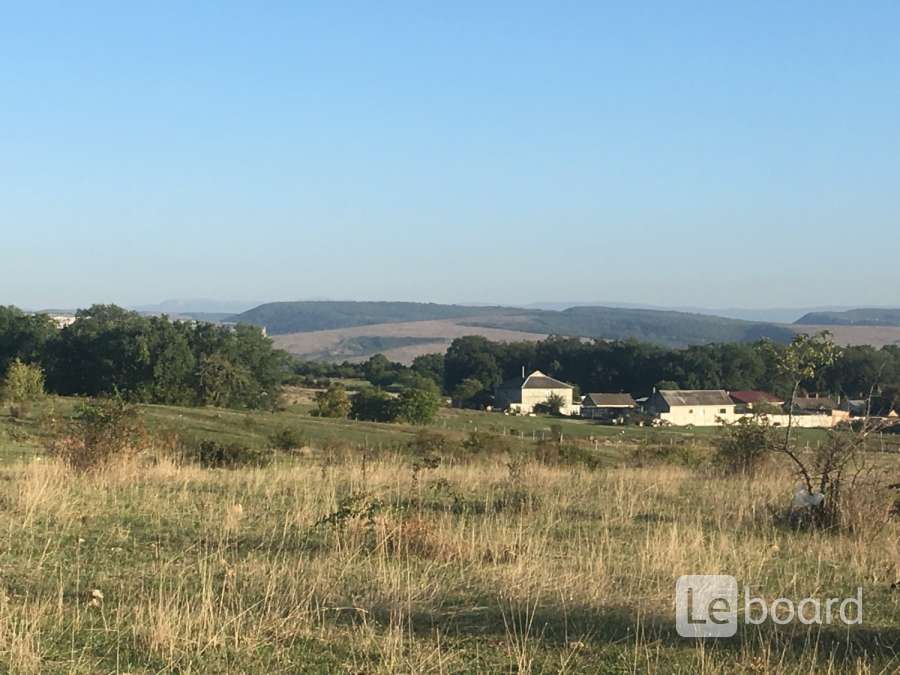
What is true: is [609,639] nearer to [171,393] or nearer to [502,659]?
[502,659]

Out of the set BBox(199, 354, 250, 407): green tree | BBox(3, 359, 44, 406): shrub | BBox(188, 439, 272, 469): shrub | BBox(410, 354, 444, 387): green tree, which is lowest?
BBox(410, 354, 444, 387): green tree

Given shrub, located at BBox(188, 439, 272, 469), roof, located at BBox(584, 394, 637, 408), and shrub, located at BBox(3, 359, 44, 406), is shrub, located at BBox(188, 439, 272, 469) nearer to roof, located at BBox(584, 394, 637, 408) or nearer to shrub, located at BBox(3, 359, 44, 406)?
shrub, located at BBox(3, 359, 44, 406)

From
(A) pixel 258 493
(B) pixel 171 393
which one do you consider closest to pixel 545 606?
(A) pixel 258 493

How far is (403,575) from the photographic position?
7070 millimetres

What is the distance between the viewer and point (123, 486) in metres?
12.0

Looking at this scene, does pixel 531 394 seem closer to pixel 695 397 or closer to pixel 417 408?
pixel 695 397

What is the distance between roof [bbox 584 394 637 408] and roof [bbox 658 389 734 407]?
4.87 m

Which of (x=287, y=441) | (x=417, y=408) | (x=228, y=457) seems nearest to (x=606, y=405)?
(x=417, y=408)

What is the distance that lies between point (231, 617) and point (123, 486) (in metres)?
7.01

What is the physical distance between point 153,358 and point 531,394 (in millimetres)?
51786

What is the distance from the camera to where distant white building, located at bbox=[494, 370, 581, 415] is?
109 meters

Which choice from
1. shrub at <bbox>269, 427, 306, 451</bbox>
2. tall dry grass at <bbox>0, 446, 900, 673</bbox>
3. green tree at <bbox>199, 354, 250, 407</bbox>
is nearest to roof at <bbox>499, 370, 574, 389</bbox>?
green tree at <bbox>199, 354, 250, 407</bbox>

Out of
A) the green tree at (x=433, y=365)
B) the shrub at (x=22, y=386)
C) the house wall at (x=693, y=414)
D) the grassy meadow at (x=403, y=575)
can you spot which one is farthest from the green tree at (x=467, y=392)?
the grassy meadow at (x=403, y=575)

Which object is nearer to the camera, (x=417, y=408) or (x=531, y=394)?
(x=417, y=408)
